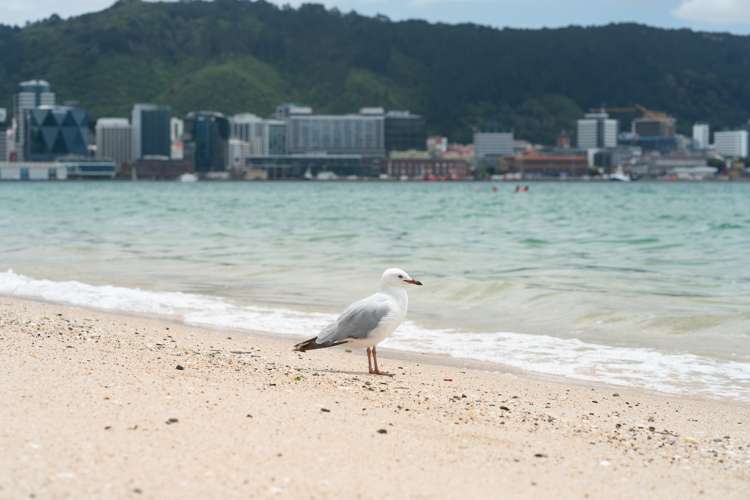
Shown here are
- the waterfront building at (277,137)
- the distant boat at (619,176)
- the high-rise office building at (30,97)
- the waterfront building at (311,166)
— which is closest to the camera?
the distant boat at (619,176)

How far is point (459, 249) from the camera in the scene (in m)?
20.1

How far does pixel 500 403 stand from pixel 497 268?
9.87 m

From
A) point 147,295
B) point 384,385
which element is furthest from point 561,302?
point 384,385

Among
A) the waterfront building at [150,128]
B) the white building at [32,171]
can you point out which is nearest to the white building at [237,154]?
the waterfront building at [150,128]

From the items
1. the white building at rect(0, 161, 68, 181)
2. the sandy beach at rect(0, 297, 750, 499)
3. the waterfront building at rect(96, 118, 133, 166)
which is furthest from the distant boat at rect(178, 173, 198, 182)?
the sandy beach at rect(0, 297, 750, 499)

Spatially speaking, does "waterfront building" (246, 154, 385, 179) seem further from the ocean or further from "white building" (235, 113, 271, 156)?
the ocean

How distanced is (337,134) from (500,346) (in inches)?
7253

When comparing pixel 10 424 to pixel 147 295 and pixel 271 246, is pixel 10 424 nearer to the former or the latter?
pixel 147 295

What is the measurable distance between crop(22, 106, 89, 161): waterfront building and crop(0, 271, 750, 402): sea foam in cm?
17657

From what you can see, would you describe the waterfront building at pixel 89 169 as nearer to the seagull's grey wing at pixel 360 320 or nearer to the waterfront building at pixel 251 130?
the waterfront building at pixel 251 130

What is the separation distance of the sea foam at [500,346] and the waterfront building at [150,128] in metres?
167

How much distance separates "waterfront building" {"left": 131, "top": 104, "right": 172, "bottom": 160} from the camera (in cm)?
17550

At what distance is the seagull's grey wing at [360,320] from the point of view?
667cm

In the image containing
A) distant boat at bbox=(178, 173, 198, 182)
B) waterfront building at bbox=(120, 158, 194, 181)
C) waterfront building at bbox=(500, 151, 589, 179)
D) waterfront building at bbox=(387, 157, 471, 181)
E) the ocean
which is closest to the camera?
the ocean
